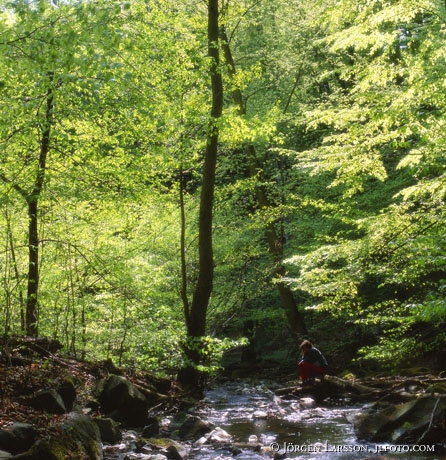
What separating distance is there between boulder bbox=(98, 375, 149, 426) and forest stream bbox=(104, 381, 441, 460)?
55cm

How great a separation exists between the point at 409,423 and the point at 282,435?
2021 millimetres

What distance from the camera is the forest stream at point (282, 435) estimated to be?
6.25 m

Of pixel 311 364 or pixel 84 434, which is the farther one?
pixel 311 364

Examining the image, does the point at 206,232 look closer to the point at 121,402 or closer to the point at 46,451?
the point at 121,402

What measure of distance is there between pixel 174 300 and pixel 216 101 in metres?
6.36

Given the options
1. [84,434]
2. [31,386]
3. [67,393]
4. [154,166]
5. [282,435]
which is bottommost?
[282,435]

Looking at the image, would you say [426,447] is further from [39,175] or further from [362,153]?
[39,175]

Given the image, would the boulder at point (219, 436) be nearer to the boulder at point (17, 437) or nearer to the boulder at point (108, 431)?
the boulder at point (108, 431)

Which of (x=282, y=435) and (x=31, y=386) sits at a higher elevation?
(x=31, y=386)

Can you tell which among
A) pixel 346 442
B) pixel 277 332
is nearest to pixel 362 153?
pixel 346 442

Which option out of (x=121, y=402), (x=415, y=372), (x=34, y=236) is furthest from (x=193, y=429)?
(x=415, y=372)

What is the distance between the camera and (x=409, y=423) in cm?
648

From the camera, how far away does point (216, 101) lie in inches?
428

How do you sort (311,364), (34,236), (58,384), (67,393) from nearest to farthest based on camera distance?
(58,384) < (67,393) < (34,236) < (311,364)
